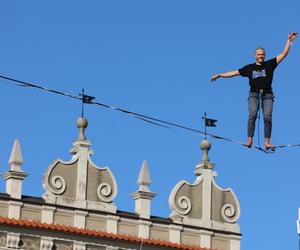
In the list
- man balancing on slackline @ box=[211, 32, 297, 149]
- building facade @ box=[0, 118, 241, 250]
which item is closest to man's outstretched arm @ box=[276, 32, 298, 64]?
man balancing on slackline @ box=[211, 32, 297, 149]

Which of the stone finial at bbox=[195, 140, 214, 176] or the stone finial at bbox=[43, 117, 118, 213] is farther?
the stone finial at bbox=[195, 140, 214, 176]

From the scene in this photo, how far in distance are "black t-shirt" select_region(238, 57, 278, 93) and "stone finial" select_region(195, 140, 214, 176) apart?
25.9 meters

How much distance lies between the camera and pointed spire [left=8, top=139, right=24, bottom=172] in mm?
44438

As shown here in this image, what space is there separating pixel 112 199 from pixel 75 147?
211 centimetres

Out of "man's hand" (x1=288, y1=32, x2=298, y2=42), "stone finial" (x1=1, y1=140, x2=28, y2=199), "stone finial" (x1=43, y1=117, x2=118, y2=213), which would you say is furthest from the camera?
"stone finial" (x1=43, y1=117, x2=118, y2=213)

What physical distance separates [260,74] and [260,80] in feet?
0.34

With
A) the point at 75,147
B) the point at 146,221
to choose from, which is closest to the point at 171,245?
the point at 146,221

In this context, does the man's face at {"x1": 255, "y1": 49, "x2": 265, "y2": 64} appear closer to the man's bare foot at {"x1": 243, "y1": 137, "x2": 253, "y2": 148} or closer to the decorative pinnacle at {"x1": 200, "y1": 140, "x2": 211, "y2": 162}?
the man's bare foot at {"x1": 243, "y1": 137, "x2": 253, "y2": 148}

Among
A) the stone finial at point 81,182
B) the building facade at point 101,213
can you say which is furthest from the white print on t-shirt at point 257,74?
the stone finial at point 81,182

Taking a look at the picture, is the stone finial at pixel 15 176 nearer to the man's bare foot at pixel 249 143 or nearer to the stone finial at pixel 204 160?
the stone finial at pixel 204 160

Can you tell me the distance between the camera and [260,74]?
23656 mm

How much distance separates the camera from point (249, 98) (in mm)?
23859

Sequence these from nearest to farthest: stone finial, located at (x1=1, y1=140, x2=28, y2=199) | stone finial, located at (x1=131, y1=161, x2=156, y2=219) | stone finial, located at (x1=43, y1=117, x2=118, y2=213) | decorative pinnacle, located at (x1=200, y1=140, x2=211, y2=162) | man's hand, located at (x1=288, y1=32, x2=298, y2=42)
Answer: man's hand, located at (x1=288, y1=32, x2=298, y2=42)
stone finial, located at (x1=1, y1=140, x2=28, y2=199)
stone finial, located at (x1=43, y1=117, x2=118, y2=213)
stone finial, located at (x1=131, y1=161, x2=156, y2=219)
decorative pinnacle, located at (x1=200, y1=140, x2=211, y2=162)

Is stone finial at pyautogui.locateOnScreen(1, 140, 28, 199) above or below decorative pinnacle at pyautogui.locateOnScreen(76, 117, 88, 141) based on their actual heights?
below
